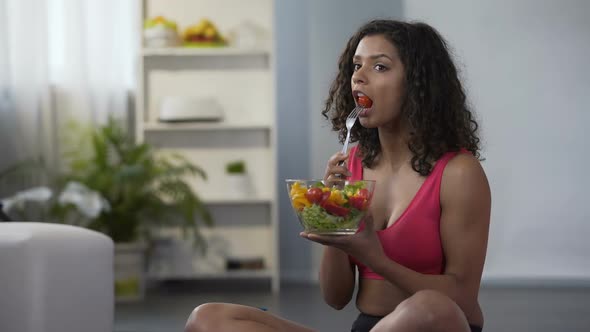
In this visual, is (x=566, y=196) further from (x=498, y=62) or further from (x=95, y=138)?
(x=95, y=138)

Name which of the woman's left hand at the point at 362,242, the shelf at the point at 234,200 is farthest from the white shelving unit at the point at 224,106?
the woman's left hand at the point at 362,242

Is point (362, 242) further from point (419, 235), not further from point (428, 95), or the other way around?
point (428, 95)

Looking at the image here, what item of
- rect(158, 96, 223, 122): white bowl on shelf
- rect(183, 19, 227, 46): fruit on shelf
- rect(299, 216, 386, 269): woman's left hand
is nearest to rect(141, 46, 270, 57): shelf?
rect(183, 19, 227, 46): fruit on shelf

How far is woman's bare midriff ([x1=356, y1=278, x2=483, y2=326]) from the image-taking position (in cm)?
159

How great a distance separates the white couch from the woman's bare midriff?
0.67 meters

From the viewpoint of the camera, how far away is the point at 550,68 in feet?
15.3

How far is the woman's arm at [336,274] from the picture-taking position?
167 centimetres

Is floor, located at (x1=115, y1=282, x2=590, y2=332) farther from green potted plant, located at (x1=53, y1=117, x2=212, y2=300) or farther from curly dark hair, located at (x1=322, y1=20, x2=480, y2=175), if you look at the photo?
curly dark hair, located at (x1=322, y1=20, x2=480, y2=175)

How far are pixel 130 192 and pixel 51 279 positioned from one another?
2.21 metres

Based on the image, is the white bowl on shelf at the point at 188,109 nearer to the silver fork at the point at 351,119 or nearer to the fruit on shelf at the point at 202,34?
the fruit on shelf at the point at 202,34

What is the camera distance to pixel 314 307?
3.68 m

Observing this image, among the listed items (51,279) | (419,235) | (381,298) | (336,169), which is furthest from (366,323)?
(51,279)

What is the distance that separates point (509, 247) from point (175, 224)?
5.82ft

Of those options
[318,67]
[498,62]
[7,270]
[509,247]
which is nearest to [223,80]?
[318,67]
